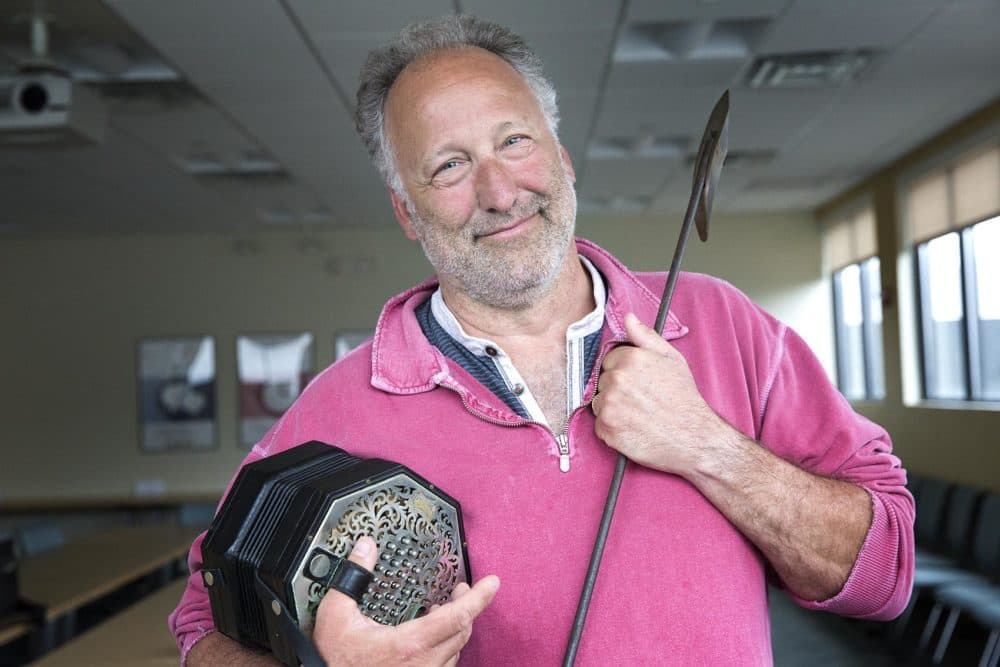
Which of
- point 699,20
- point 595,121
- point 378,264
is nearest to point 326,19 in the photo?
point 699,20

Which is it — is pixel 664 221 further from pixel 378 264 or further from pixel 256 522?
pixel 256 522

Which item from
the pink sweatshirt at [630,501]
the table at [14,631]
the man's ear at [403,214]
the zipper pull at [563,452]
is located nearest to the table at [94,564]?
the table at [14,631]

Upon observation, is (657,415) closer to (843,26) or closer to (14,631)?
(14,631)

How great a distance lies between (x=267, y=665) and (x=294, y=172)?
5.95 m

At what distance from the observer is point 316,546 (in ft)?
3.02

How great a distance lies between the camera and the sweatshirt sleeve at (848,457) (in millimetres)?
1104

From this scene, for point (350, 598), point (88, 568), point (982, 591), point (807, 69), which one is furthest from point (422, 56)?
point (982, 591)

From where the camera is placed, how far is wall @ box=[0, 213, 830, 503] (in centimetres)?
919

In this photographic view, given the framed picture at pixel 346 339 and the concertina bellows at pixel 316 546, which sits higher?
the framed picture at pixel 346 339

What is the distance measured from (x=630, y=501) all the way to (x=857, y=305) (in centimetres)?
776

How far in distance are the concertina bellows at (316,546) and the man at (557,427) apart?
28 mm

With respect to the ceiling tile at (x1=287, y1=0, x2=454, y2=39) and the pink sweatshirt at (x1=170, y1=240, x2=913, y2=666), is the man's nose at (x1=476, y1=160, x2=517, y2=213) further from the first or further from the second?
the ceiling tile at (x1=287, y1=0, x2=454, y2=39)

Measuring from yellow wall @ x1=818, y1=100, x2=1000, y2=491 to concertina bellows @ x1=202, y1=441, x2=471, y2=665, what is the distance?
5537mm

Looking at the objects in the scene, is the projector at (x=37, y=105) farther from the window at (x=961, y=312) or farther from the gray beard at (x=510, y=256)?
the window at (x=961, y=312)
